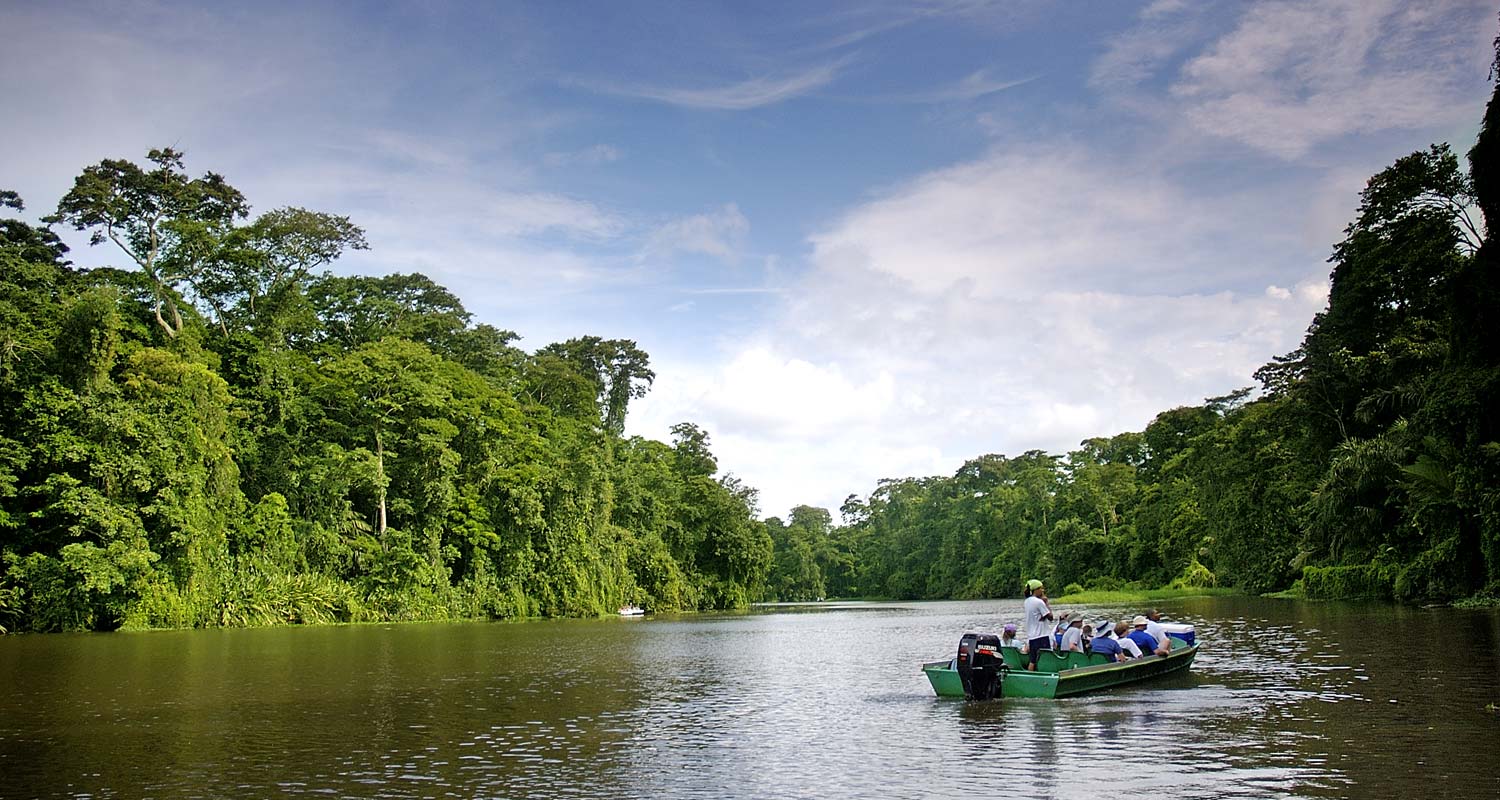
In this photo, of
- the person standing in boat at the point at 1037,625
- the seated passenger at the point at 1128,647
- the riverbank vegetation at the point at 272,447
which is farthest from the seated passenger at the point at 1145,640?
the riverbank vegetation at the point at 272,447

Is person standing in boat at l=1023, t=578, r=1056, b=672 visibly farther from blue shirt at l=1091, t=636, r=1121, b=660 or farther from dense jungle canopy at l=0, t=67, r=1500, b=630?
dense jungle canopy at l=0, t=67, r=1500, b=630

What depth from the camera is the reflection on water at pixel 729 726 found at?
11.5 metres

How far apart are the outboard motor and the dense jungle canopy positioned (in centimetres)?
2238

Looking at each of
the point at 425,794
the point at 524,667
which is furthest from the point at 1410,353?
the point at 425,794

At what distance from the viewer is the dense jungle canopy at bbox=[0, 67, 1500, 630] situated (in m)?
38.5

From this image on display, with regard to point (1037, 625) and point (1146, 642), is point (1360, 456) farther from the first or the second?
point (1037, 625)

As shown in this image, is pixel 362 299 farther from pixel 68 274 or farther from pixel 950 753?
pixel 950 753

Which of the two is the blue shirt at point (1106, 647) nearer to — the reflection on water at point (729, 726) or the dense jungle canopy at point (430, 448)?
the reflection on water at point (729, 726)

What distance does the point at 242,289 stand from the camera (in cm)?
5431

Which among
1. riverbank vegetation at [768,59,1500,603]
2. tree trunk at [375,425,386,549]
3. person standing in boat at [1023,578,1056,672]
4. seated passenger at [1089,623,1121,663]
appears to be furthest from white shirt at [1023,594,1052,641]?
tree trunk at [375,425,386,549]

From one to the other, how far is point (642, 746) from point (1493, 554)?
31.6 m

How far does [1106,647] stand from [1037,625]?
1531 mm

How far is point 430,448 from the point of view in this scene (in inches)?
2124

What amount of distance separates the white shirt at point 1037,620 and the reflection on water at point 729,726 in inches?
66.6
